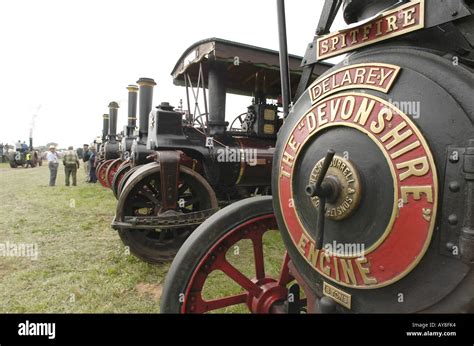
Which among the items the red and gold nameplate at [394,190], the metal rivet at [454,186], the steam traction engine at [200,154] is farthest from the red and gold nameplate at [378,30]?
the steam traction engine at [200,154]

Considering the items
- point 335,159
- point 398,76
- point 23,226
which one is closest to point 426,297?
point 335,159

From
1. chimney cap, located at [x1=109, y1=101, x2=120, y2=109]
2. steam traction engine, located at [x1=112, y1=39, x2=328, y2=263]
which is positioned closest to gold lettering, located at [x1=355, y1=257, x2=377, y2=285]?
steam traction engine, located at [x1=112, y1=39, x2=328, y2=263]

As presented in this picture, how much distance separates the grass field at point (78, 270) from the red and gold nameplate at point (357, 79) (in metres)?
2.15

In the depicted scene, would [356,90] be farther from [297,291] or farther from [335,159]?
[297,291]

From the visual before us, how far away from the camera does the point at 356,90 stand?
1.02 meters

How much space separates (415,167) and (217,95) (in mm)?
3861

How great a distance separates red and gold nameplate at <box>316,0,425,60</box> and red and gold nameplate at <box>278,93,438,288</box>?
216 mm

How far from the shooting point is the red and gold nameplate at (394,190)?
0.84 metres

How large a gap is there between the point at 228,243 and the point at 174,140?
9.25 ft

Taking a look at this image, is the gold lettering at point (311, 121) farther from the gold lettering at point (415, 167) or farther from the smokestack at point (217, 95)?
the smokestack at point (217, 95)

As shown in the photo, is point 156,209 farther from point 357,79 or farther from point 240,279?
point 357,79

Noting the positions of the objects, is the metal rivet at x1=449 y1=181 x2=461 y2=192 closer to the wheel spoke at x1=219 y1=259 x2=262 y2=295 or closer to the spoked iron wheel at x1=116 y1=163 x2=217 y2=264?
the wheel spoke at x1=219 y1=259 x2=262 y2=295

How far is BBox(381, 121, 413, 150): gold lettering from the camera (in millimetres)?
872

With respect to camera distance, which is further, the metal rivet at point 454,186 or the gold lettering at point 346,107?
the gold lettering at point 346,107
